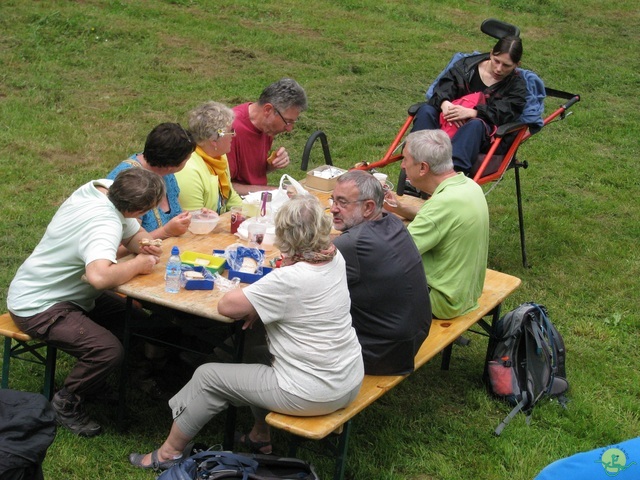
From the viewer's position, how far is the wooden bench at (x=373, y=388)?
3.50 meters

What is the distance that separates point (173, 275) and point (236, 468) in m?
0.92

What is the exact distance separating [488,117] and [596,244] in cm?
159

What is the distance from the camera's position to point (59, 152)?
25.0 ft

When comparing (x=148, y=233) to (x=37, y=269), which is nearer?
(x=37, y=269)

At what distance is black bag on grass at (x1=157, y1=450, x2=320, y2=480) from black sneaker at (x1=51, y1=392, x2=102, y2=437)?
0.80m

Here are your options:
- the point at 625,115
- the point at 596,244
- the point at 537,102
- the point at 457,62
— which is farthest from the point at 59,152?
the point at 625,115

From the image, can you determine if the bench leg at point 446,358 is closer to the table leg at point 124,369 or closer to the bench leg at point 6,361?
the table leg at point 124,369

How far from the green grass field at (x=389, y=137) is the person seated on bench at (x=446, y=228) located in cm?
65

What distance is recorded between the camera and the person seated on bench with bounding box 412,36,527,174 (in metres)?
6.07

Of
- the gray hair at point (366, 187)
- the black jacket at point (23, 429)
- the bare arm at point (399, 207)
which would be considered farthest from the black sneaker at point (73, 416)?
the bare arm at point (399, 207)

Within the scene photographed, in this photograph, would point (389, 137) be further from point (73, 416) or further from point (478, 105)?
point (73, 416)

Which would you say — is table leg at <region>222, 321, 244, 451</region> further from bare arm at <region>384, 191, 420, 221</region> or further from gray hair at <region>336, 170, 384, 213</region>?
bare arm at <region>384, 191, 420, 221</region>

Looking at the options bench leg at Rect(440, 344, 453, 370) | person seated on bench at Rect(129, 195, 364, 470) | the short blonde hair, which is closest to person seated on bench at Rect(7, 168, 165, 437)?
person seated on bench at Rect(129, 195, 364, 470)

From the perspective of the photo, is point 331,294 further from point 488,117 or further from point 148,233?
point 488,117
